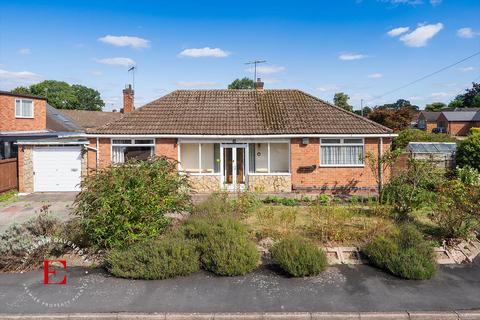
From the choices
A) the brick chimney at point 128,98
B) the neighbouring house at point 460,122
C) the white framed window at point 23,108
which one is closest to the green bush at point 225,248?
the brick chimney at point 128,98

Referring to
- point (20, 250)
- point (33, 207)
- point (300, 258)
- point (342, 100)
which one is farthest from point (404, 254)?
point (342, 100)

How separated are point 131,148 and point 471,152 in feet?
56.5

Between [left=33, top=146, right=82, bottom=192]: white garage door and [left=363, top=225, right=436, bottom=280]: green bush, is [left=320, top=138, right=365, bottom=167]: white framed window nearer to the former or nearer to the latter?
[left=363, top=225, right=436, bottom=280]: green bush

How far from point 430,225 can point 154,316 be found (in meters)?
8.05

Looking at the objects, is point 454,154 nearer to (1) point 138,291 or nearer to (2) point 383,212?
(2) point 383,212

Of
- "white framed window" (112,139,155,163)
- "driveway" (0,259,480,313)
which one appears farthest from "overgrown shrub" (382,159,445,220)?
"white framed window" (112,139,155,163)

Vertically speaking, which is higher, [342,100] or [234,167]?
[342,100]

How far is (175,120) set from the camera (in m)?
17.4

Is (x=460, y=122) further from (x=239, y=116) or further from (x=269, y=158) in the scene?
(x=239, y=116)

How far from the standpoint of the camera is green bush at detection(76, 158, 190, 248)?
7.74 metres

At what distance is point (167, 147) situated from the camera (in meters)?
16.6

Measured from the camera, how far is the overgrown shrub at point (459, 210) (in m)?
8.63

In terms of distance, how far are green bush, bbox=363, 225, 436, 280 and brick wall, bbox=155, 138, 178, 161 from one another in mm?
10607

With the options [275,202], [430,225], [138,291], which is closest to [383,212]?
[430,225]
